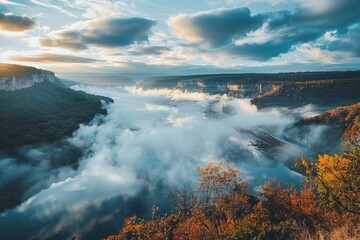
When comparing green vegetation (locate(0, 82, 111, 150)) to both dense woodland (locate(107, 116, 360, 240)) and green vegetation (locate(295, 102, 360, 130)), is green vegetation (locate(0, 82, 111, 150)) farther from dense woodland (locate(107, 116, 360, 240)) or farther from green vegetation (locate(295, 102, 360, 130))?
green vegetation (locate(295, 102, 360, 130))

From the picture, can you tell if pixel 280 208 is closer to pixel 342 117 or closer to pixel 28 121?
pixel 28 121

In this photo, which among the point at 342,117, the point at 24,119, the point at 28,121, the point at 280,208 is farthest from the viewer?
the point at 342,117

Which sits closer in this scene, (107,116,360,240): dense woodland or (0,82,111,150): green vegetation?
(107,116,360,240): dense woodland

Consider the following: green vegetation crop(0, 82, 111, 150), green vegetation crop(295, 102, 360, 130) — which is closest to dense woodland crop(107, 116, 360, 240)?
green vegetation crop(0, 82, 111, 150)

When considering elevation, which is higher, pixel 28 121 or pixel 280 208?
pixel 28 121

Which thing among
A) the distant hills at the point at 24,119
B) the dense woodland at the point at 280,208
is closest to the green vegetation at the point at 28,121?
the distant hills at the point at 24,119

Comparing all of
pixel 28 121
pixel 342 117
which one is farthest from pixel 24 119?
pixel 342 117

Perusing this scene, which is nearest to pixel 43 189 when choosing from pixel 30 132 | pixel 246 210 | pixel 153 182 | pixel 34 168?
pixel 34 168

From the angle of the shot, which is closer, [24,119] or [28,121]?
[28,121]
